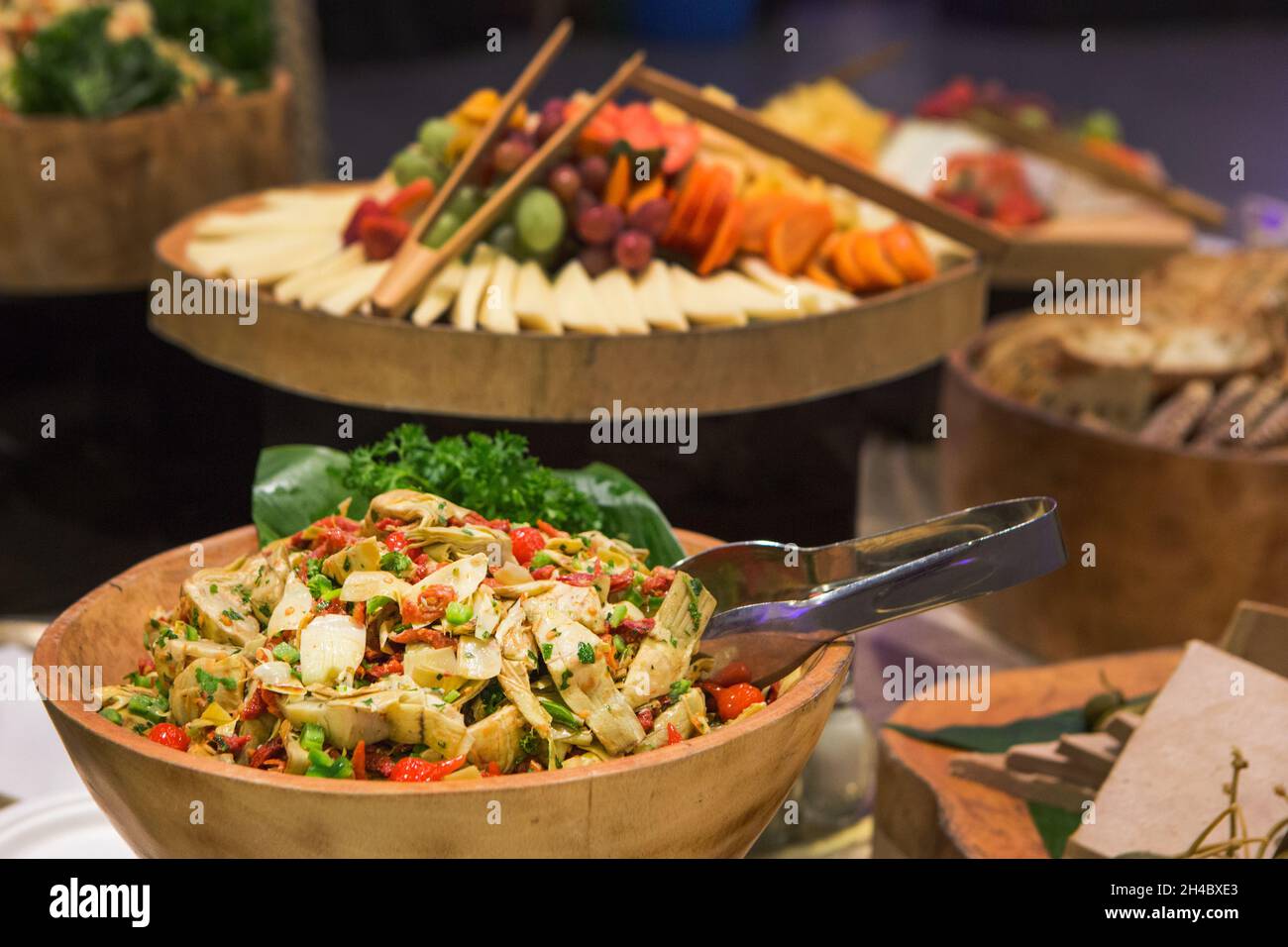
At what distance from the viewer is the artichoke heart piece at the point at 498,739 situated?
1231 mm

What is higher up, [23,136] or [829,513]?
[23,136]

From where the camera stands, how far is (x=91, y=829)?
1617mm

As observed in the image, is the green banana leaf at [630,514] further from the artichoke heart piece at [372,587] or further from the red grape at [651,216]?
the red grape at [651,216]

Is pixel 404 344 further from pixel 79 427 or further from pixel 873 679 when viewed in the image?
pixel 79 427

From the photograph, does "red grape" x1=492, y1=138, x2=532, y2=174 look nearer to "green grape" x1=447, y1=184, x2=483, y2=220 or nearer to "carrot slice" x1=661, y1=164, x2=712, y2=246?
"green grape" x1=447, y1=184, x2=483, y2=220

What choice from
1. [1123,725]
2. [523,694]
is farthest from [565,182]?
[523,694]

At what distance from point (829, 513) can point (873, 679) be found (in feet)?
1.91

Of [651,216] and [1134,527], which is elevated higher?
[651,216]

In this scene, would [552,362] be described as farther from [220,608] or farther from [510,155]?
[220,608]

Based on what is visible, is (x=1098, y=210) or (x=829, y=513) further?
(x=1098, y=210)

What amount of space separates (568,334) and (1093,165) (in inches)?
107

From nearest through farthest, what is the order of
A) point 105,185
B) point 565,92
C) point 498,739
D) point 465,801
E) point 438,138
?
point 465,801 → point 498,739 → point 438,138 → point 105,185 → point 565,92

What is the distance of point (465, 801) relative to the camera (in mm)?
1124
